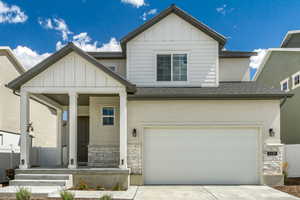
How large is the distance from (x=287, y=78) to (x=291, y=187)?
7.49 metres

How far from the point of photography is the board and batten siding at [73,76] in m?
9.50

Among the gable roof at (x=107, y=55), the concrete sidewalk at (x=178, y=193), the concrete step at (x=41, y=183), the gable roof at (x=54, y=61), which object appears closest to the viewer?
the concrete sidewalk at (x=178, y=193)

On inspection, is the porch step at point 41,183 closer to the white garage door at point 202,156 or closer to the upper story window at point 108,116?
the upper story window at point 108,116

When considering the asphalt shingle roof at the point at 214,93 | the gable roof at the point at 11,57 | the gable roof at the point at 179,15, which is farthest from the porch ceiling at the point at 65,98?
the gable roof at the point at 11,57

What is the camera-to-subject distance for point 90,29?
15.3m

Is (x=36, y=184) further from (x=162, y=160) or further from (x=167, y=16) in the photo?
(x=167, y=16)

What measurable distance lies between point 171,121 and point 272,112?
13.2 feet

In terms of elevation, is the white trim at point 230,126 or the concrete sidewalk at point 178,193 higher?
the white trim at point 230,126

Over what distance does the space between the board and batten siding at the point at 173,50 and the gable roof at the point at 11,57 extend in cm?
681

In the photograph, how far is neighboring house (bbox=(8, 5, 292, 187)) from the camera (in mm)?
9477

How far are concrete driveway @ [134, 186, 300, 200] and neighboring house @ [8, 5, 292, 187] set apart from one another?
2.47ft

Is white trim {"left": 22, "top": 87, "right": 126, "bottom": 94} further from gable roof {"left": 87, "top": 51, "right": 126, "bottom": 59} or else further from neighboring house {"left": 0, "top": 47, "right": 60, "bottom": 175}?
gable roof {"left": 87, "top": 51, "right": 126, "bottom": 59}

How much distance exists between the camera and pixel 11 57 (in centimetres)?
1427

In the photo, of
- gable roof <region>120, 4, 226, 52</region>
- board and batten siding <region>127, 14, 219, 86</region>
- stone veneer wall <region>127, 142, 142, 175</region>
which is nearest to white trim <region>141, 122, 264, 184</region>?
stone veneer wall <region>127, 142, 142, 175</region>
